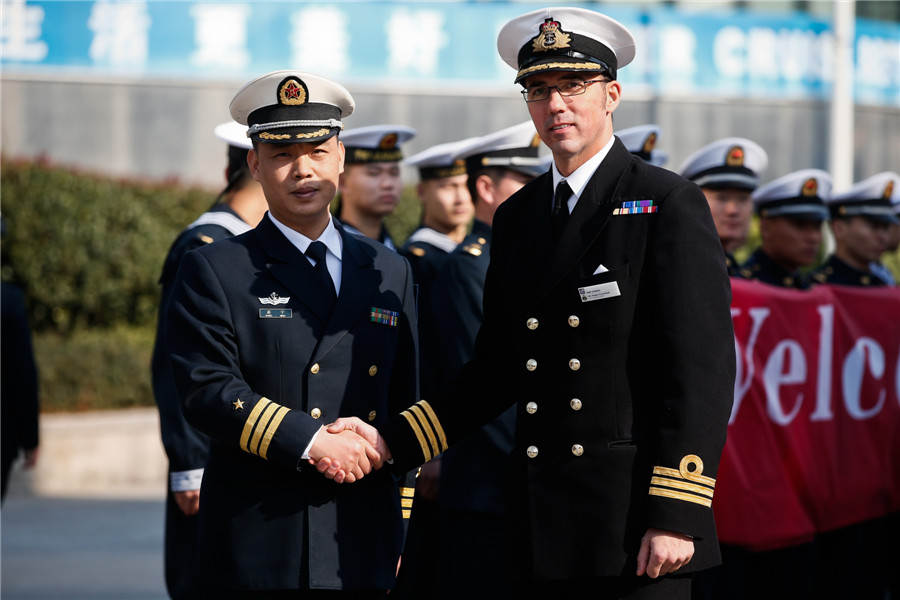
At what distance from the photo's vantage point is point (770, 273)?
235 inches

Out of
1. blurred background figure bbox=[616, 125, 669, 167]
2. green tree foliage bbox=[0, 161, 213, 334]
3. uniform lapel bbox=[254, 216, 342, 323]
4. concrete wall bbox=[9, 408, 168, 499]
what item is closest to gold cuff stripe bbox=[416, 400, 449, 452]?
uniform lapel bbox=[254, 216, 342, 323]

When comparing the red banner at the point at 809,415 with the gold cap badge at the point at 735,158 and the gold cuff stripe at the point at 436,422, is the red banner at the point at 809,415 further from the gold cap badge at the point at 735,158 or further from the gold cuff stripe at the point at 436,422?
the gold cuff stripe at the point at 436,422

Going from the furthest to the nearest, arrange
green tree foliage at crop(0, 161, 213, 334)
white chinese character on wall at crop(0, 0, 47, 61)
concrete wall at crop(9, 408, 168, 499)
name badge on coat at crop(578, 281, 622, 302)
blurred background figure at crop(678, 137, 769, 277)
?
1. white chinese character on wall at crop(0, 0, 47, 61)
2. green tree foliage at crop(0, 161, 213, 334)
3. concrete wall at crop(9, 408, 168, 499)
4. blurred background figure at crop(678, 137, 769, 277)
5. name badge on coat at crop(578, 281, 622, 302)

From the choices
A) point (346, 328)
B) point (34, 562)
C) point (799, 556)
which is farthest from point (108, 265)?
point (346, 328)

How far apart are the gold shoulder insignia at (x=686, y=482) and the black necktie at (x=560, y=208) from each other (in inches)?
27.2

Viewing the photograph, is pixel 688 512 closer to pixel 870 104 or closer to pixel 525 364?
pixel 525 364

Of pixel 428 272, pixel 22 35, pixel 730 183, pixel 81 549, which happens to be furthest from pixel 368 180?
pixel 22 35

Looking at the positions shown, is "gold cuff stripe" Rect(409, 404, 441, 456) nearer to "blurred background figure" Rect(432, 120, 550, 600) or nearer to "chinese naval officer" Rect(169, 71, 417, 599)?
"chinese naval officer" Rect(169, 71, 417, 599)

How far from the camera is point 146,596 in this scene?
23.6 ft

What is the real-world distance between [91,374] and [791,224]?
7.93 metres

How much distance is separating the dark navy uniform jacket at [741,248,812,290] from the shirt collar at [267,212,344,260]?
9.32 ft

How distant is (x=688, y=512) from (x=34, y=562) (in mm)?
6318

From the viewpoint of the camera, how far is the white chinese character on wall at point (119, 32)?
15.1 m

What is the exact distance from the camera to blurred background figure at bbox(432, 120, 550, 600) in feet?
14.4
